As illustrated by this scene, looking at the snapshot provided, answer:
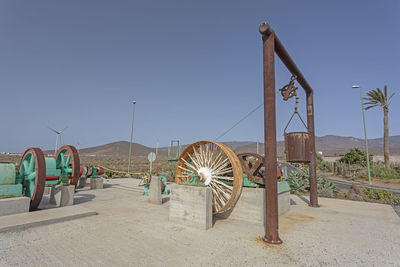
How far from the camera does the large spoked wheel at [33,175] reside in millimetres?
7051

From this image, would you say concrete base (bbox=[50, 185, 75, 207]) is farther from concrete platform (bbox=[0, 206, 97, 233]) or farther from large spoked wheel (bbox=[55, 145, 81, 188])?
large spoked wheel (bbox=[55, 145, 81, 188])

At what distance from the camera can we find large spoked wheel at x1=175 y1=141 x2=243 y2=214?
Answer: 22.0ft

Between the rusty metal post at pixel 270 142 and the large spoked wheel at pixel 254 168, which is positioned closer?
the rusty metal post at pixel 270 142

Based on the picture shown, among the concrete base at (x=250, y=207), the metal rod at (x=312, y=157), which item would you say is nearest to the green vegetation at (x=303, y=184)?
the metal rod at (x=312, y=157)

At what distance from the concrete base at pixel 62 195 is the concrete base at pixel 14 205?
1.27 meters

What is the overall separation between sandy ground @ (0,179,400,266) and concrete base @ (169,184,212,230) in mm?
226

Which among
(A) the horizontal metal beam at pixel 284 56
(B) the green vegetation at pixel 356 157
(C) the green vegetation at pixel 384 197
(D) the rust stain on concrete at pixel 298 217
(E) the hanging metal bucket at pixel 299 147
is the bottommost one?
(D) the rust stain on concrete at pixel 298 217

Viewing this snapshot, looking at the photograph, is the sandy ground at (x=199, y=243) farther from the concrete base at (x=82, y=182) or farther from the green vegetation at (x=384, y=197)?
the concrete base at (x=82, y=182)

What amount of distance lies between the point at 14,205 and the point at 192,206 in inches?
212

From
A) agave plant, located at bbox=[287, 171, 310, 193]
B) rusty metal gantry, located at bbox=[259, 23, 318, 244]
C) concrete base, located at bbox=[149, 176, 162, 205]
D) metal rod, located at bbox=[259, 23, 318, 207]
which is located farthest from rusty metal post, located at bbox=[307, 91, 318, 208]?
concrete base, located at bbox=[149, 176, 162, 205]

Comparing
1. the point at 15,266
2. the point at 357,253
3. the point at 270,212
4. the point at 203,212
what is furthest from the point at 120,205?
the point at 357,253

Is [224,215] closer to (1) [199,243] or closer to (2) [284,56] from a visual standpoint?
(1) [199,243]

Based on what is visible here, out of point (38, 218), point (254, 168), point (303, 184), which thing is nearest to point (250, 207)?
point (254, 168)

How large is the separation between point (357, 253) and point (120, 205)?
24.7ft
